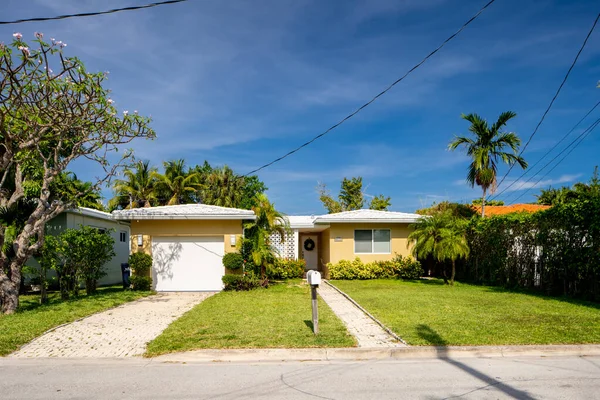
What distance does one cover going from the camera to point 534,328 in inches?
328

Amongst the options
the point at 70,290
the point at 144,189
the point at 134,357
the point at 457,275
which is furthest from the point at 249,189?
the point at 134,357

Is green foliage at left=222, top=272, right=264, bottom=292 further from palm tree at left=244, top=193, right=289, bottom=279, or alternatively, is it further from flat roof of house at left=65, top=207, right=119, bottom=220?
flat roof of house at left=65, top=207, right=119, bottom=220

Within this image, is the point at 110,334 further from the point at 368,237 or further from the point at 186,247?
the point at 368,237

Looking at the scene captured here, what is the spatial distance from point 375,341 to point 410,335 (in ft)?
2.37

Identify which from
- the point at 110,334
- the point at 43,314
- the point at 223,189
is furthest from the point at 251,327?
the point at 223,189

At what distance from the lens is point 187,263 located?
16.7 metres

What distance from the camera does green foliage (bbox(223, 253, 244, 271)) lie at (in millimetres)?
16031

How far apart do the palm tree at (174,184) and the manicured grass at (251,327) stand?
2321 cm

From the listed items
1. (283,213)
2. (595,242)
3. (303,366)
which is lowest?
(303,366)

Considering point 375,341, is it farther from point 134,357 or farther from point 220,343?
point 134,357

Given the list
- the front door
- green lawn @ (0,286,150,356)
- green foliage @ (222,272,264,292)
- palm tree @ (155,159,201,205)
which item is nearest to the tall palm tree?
A: palm tree @ (155,159,201,205)

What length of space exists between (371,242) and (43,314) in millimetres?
13778

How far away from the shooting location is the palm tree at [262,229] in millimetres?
16234

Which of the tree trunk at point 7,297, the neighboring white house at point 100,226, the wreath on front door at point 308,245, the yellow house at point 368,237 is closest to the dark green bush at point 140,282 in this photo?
the neighboring white house at point 100,226
